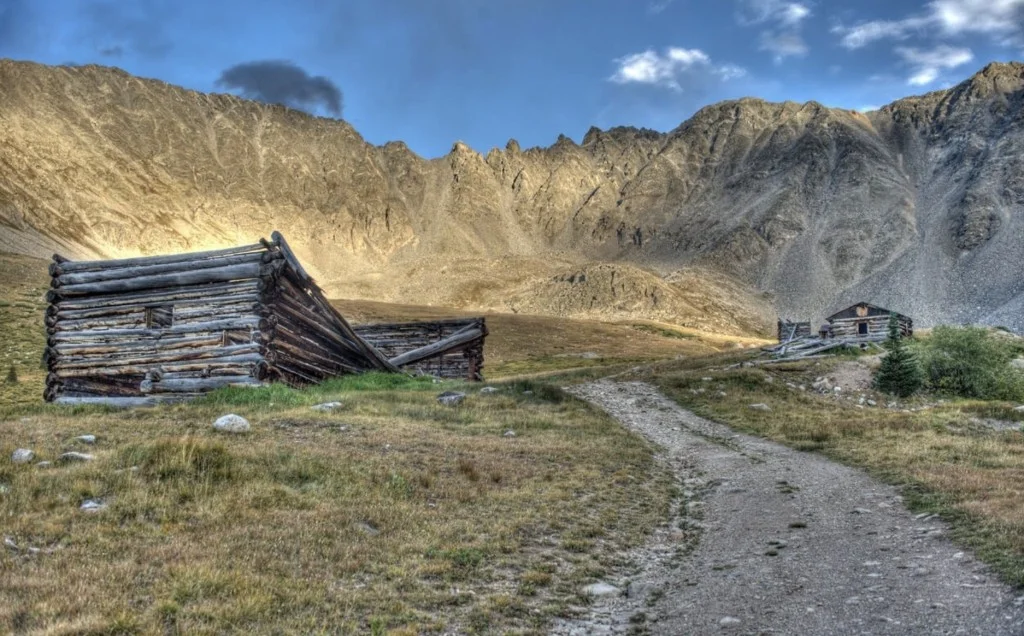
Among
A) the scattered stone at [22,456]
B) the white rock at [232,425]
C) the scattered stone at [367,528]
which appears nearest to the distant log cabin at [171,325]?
the white rock at [232,425]

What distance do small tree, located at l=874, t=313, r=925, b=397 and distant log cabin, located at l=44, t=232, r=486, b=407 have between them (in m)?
27.0

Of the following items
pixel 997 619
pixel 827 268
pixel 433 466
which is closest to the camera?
pixel 997 619

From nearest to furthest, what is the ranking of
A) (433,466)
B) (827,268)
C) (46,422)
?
(433,466)
(46,422)
(827,268)

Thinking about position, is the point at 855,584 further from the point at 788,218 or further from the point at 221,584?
the point at 788,218

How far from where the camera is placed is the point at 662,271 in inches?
7697

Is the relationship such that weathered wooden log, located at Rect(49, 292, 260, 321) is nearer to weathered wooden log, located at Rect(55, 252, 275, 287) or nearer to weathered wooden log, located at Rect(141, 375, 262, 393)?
weathered wooden log, located at Rect(55, 252, 275, 287)

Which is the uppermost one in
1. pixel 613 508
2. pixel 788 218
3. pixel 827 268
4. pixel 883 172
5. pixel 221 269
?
pixel 883 172

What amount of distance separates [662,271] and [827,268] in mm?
43758

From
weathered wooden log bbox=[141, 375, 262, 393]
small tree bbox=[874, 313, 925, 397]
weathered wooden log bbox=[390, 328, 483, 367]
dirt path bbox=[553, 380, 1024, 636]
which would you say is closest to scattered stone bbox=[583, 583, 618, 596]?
dirt path bbox=[553, 380, 1024, 636]

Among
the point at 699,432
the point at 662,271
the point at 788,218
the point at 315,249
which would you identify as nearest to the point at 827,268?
the point at 788,218

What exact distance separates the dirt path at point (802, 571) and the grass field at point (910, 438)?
47 cm

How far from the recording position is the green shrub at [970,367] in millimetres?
33969

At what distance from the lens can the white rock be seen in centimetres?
1377

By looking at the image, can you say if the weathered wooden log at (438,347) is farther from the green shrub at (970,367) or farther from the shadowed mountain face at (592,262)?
the shadowed mountain face at (592,262)
